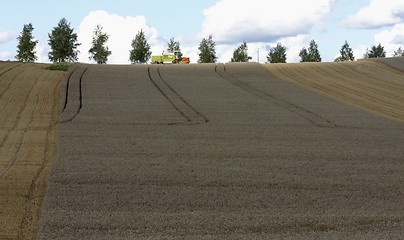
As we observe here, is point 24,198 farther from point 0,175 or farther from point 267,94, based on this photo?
point 267,94

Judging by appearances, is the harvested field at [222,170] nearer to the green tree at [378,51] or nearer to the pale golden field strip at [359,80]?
the pale golden field strip at [359,80]

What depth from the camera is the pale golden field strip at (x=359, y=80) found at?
95.1ft

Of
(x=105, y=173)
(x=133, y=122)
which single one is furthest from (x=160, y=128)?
(x=105, y=173)

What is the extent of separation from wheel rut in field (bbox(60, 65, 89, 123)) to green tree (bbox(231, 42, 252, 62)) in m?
57.6

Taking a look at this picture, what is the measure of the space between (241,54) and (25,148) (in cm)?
8137

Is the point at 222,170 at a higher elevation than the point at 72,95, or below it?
below

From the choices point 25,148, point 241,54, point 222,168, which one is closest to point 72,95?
point 25,148

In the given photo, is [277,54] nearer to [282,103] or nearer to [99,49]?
[99,49]

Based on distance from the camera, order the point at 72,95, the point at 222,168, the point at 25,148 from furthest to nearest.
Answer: the point at 72,95 < the point at 25,148 < the point at 222,168

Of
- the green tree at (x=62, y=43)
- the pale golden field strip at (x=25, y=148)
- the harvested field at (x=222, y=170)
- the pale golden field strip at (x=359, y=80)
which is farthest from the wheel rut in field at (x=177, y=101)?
the green tree at (x=62, y=43)

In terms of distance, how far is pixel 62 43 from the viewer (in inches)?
3017

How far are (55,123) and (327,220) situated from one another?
1233cm

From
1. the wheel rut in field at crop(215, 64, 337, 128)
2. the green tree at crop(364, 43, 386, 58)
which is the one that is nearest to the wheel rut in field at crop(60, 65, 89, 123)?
the wheel rut in field at crop(215, 64, 337, 128)

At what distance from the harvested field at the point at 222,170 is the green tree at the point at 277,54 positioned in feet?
243
